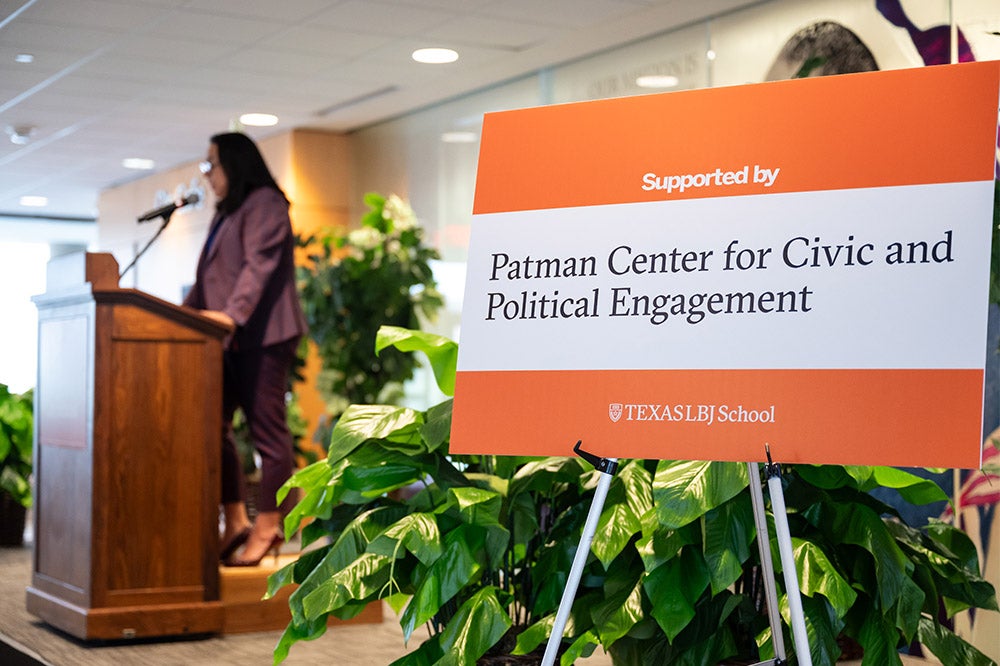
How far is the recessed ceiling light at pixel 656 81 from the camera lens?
6199mm

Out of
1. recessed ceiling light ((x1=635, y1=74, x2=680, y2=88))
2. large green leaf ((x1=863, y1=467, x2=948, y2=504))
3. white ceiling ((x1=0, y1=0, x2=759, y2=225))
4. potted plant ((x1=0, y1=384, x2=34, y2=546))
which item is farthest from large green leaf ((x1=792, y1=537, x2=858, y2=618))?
potted plant ((x1=0, y1=384, x2=34, y2=546))

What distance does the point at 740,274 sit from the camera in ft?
6.75

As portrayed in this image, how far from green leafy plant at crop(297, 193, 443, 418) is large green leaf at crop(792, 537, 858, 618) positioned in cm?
491

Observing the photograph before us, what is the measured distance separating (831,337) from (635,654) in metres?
0.88

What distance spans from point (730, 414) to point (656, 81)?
4.55 meters

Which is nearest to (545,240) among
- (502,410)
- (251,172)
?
(502,410)

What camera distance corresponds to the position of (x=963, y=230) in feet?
6.24

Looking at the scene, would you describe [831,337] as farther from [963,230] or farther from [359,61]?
[359,61]

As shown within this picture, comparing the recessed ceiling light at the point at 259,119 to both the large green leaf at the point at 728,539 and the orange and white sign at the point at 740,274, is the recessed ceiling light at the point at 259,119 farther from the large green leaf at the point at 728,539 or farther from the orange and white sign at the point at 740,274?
the large green leaf at the point at 728,539

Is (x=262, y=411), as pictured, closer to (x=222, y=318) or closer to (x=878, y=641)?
(x=222, y=318)

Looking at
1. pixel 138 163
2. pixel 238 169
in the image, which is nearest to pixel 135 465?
pixel 238 169

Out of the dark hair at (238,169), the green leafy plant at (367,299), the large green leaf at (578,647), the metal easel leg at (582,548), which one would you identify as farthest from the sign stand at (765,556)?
the green leafy plant at (367,299)

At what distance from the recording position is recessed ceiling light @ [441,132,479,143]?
779 cm

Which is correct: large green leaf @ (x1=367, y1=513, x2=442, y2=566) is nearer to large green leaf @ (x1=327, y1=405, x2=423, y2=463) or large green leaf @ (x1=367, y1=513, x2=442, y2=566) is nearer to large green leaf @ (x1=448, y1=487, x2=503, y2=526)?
large green leaf @ (x1=448, y1=487, x2=503, y2=526)
